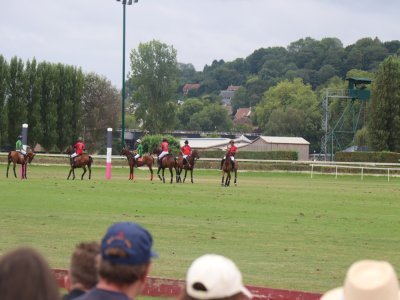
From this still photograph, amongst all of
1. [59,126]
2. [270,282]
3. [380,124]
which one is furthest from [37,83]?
[270,282]

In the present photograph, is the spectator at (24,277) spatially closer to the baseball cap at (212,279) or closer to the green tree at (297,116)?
the baseball cap at (212,279)

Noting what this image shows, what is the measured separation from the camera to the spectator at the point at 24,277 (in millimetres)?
4121

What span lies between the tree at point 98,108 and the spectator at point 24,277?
110865 millimetres

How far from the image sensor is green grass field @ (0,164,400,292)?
16.1 metres

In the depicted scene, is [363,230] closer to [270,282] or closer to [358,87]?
[270,282]

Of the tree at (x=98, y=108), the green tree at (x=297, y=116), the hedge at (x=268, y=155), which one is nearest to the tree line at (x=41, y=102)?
the hedge at (x=268, y=155)

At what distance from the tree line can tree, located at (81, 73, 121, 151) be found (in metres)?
21.3

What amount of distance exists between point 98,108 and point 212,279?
4429 inches

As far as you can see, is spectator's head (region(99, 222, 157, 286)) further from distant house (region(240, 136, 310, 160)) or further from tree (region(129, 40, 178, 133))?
tree (region(129, 40, 178, 133))

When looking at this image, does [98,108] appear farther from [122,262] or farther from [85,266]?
[122,262]

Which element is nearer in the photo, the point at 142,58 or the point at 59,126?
the point at 59,126

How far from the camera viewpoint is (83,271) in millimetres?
6008

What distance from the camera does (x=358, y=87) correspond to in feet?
333

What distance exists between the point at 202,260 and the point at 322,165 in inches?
2405
